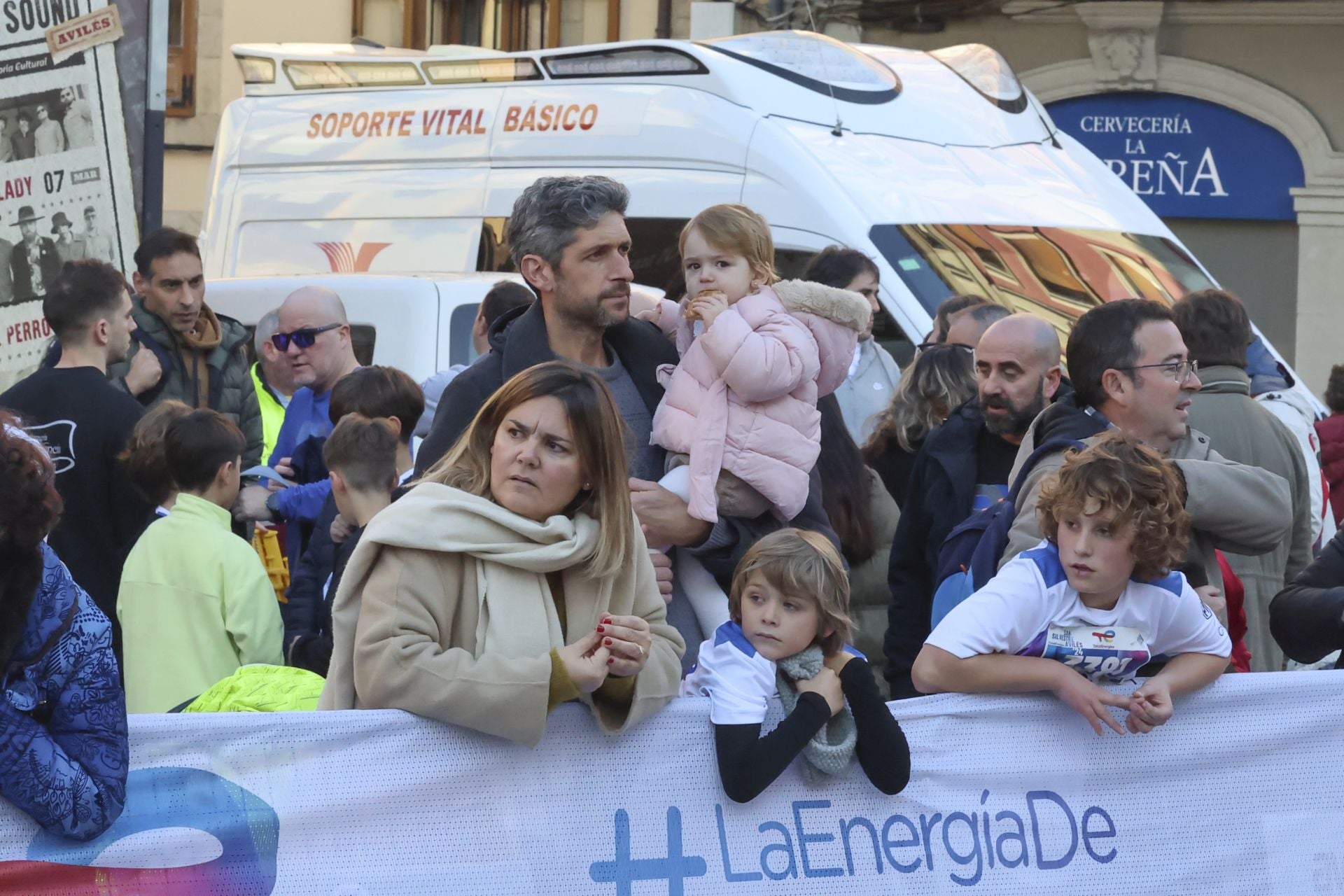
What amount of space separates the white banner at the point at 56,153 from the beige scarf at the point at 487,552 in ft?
11.9

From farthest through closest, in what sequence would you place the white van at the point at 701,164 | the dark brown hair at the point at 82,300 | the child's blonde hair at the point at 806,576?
1. the white van at the point at 701,164
2. the dark brown hair at the point at 82,300
3. the child's blonde hair at the point at 806,576

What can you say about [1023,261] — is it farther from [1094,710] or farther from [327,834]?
[327,834]

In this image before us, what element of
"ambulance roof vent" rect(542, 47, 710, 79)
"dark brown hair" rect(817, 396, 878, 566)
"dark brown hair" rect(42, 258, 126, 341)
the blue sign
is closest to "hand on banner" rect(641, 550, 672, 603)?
"dark brown hair" rect(817, 396, 878, 566)

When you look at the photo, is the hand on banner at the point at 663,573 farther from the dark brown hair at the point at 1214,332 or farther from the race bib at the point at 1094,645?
the dark brown hair at the point at 1214,332

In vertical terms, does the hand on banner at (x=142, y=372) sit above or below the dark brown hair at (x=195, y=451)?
above

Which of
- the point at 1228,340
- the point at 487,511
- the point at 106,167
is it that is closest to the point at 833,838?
the point at 487,511

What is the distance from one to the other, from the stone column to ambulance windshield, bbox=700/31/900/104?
25.4ft

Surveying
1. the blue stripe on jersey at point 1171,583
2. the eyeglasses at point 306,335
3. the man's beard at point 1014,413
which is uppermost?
the eyeglasses at point 306,335

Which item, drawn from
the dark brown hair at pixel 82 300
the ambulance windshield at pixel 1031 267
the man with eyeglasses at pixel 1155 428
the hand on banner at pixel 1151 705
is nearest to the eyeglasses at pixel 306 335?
the dark brown hair at pixel 82 300

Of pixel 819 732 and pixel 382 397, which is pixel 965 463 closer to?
pixel 819 732

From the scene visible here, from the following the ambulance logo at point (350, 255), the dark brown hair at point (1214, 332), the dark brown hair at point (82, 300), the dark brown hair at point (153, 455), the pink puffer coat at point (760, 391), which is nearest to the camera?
the pink puffer coat at point (760, 391)

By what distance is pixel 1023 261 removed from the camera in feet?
29.4

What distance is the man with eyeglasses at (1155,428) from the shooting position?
4434mm

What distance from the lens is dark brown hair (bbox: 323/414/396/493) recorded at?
5668 mm
